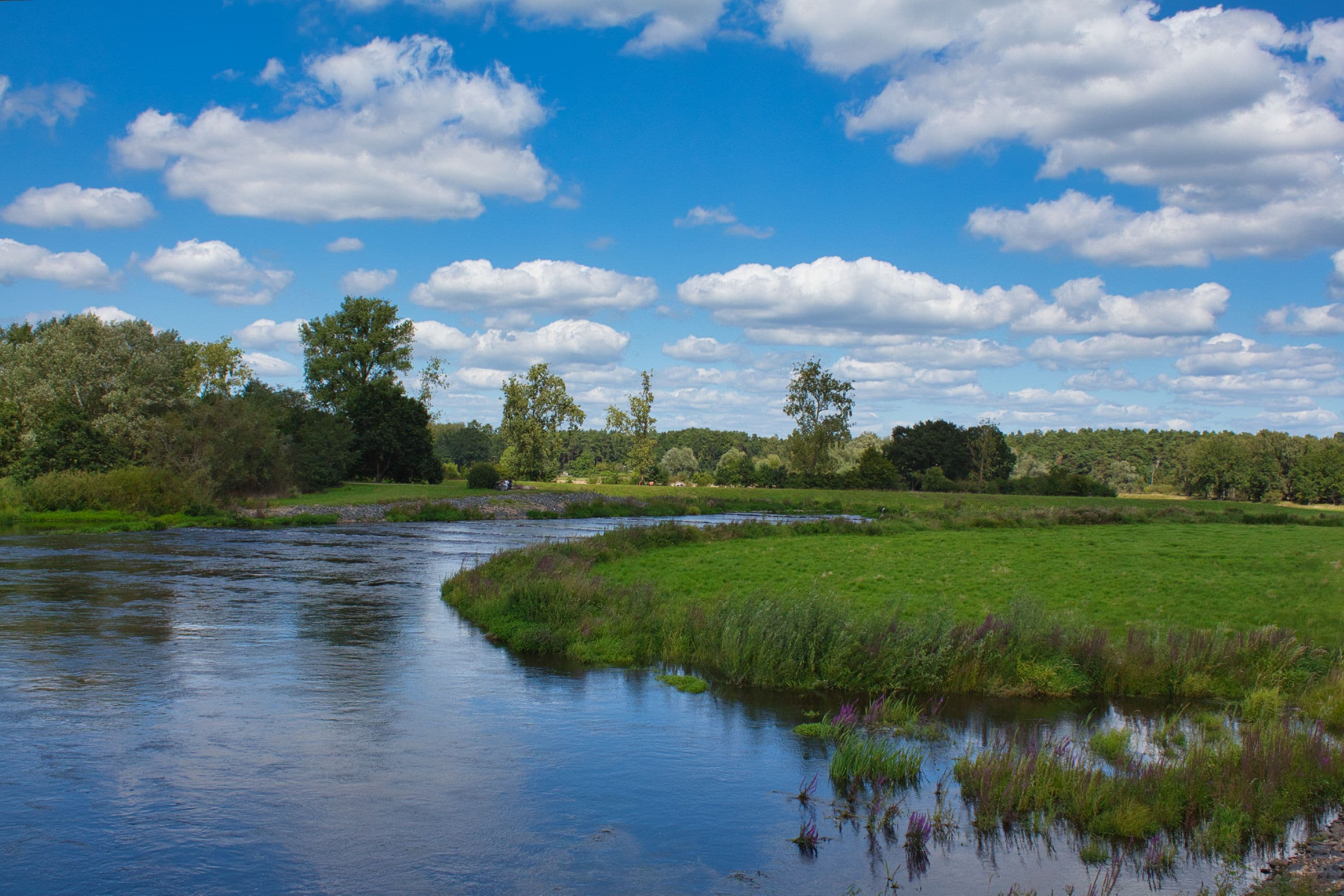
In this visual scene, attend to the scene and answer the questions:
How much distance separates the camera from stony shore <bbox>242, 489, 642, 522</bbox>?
5694 centimetres

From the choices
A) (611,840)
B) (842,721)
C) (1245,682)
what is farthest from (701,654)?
(1245,682)

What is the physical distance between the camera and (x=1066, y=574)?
968 inches

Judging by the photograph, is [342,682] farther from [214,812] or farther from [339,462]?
[339,462]

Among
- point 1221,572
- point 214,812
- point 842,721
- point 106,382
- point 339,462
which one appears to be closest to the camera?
point 214,812

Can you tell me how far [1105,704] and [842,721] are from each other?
213 inches

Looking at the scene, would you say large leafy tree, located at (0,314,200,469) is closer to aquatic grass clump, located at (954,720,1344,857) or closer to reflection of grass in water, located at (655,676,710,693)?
reflection of grass in water, located at (655,676,710,693)

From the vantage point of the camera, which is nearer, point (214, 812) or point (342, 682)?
point (214, 812)

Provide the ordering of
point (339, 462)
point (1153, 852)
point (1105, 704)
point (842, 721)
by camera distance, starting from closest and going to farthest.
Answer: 1. point (1153, 852)
2. point (842, 721)
3. point (1105, 704)
4. point (339, 462)

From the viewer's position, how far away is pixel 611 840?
9.48 m

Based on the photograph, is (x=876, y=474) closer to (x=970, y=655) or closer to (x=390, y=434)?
(x=390, y=434)

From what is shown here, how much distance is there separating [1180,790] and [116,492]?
53.6 meters

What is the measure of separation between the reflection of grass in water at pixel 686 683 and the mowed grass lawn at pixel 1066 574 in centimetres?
363

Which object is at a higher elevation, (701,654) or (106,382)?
(106,382)

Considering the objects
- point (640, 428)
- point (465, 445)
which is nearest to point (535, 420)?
point (640, 428)
